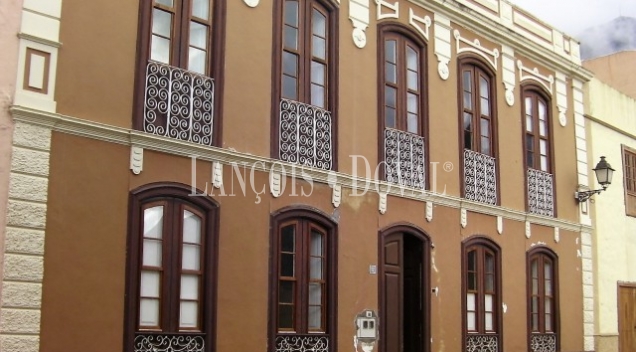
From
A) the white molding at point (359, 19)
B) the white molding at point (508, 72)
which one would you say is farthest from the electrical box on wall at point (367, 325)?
the white molding at point (508, 72)

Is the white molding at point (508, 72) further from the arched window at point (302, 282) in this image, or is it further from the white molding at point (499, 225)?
the arched window at point (302, 282)

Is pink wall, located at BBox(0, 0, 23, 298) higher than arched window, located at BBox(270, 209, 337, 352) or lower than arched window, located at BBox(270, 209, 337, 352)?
higher

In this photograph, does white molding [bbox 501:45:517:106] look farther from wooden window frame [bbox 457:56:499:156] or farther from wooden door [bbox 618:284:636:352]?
wooden door [bbox 618:284:636:352]

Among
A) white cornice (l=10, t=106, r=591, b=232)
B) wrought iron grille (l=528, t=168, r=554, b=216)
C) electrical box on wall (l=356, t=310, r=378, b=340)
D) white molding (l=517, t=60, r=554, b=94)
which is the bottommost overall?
electrical box on wall (l=356, t=310, r=378, b=340)

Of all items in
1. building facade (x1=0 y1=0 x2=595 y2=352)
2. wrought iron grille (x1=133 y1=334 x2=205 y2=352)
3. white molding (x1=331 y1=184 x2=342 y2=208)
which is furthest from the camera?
white molding (x1=331 y1=184 x2=342 y2=208)

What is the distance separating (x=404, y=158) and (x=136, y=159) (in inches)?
223

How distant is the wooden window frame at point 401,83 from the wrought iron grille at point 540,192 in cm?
380

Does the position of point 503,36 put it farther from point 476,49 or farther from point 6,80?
point 6,80

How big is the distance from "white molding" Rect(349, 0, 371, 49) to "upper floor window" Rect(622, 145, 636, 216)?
32.6 ft

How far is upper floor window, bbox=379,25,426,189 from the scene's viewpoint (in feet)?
48.4

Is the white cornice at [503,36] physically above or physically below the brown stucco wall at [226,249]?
above

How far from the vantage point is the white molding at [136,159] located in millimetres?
10805

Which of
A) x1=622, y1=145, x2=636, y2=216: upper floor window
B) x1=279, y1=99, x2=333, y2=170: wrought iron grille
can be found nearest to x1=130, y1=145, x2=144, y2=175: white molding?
x1=279, y1=99, x2=333, y2=170: wrought iron grille

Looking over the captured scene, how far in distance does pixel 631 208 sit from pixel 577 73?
3891mm
